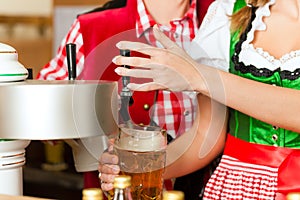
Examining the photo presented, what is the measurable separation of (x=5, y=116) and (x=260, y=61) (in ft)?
1.62

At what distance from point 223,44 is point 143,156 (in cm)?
35

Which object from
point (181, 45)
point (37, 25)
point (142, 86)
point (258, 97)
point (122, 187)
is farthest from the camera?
point (37, 25)

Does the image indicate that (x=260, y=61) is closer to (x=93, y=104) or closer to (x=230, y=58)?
(x=230, y=58)

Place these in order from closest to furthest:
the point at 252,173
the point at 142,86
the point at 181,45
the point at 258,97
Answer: the point at 142,86
the point at 258,97
the point at 252,173
the point at 181,45

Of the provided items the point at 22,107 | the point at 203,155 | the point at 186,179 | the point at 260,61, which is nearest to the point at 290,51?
the point at 260,61

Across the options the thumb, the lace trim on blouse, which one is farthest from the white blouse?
the thumb

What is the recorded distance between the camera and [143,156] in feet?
3.01

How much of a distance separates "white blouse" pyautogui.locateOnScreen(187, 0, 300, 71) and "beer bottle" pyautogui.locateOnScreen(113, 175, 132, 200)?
455 millimetres

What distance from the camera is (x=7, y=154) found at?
34.9 inches

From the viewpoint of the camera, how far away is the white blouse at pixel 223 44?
1132 millimetres

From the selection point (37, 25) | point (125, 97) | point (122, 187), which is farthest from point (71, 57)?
point (37, 25)

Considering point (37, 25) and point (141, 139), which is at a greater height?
point (37, 25)

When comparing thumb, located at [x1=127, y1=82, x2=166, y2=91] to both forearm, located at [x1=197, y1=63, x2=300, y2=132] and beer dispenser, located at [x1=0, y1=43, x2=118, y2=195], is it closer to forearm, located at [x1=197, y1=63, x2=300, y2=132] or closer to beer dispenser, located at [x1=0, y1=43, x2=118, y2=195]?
beer dispenser, located at [x1=0, y1=43, x2=118, y2=195]

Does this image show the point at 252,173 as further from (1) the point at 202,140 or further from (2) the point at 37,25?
(2) the point at 37,25
